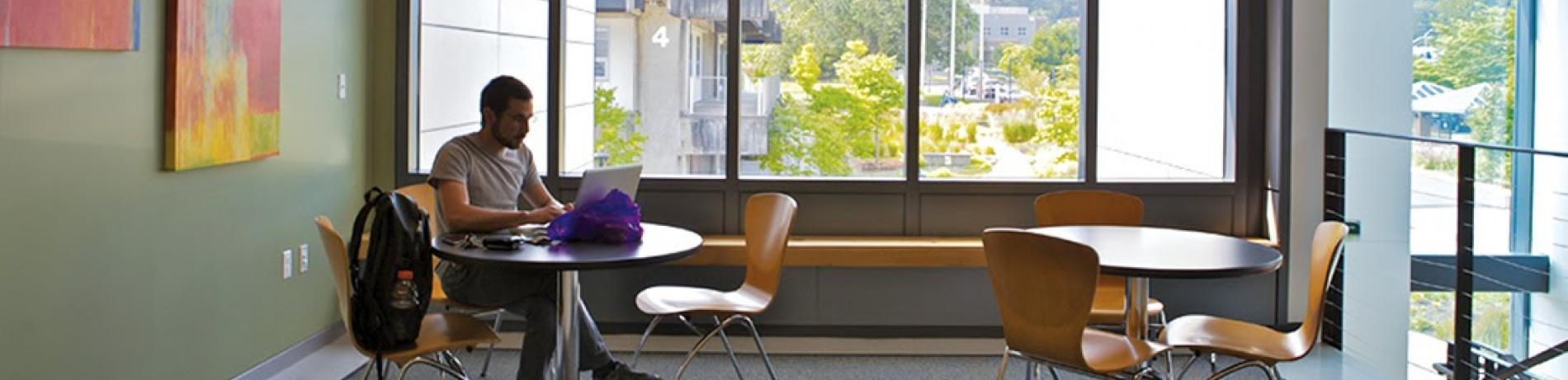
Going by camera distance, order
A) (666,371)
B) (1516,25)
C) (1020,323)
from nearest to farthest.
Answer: (1020,323), (666,371), (1516,25)

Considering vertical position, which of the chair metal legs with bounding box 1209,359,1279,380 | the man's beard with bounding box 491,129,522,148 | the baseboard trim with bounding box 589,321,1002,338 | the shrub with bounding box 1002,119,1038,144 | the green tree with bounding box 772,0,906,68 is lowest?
the baseboard trim with bounding box 589,321,1002,338

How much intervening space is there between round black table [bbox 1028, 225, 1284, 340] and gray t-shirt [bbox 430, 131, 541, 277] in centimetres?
177

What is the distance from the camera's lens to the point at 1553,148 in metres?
8.42

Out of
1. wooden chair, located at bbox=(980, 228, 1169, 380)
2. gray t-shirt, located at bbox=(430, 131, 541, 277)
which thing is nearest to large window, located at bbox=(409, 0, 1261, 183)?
gray t-shirt, located at bbox=(430, 131, 541, 277)

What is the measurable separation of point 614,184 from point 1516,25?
22.4 feet

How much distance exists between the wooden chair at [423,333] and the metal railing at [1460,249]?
129 inches

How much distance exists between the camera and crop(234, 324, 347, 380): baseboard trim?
5.12 metres

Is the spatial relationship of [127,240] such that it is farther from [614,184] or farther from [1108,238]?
[1108,238]

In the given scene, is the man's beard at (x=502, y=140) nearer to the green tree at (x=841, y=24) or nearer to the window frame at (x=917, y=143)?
the window frame at (x=917, y=143)

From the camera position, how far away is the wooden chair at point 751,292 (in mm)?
4676

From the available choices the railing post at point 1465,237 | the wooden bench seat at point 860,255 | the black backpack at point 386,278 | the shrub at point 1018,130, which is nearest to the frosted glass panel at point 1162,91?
the shrub at point 1018,130

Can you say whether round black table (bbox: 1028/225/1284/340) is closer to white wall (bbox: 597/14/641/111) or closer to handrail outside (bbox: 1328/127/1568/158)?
handrail outside (bbox: 1328/127/1568/158)

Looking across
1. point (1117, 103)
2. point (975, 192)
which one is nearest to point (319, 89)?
point (975, 192)

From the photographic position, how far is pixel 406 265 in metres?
3.87
